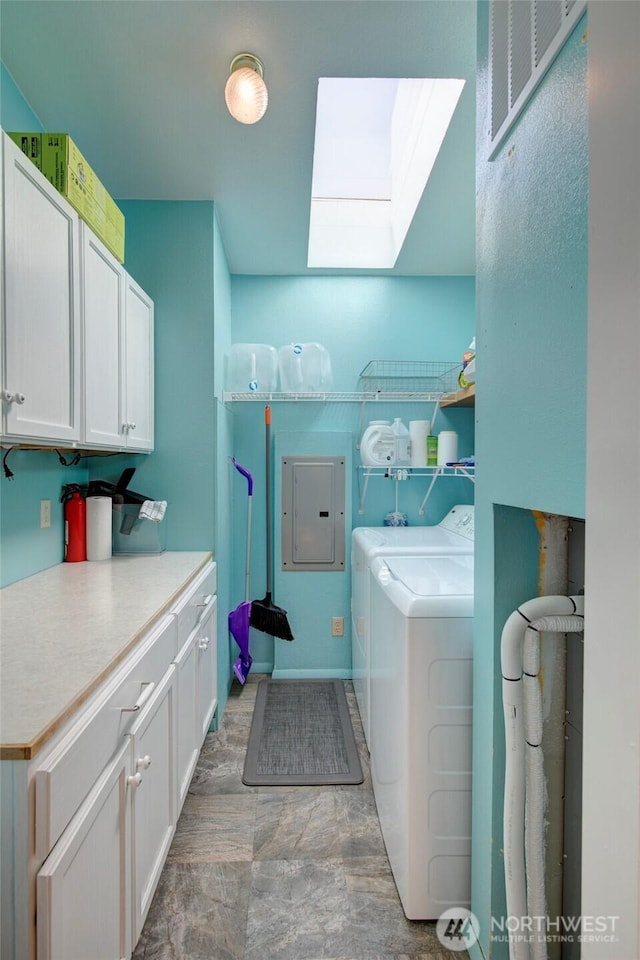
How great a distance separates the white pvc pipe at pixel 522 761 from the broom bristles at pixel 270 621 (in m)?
1.73

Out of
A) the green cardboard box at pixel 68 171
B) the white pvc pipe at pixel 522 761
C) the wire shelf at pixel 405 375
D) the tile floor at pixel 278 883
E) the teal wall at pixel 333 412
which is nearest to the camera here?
the white pvc pipe at pixel 522 761

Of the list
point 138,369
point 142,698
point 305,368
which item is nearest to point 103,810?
point 142,698

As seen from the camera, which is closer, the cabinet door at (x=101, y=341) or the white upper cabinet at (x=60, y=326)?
the white upper cabinet at (x=60, y=326)

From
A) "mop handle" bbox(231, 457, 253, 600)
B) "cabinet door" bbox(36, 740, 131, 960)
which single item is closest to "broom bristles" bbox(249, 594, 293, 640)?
"mop handle" bbox(231, 457, 253, 600)

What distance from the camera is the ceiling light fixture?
148 cm

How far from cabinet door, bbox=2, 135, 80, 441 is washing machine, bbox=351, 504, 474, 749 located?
1.36 metres

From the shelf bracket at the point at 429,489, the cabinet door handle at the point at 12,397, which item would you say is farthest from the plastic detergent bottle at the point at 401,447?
the cabinet door handle at the point at 12,397

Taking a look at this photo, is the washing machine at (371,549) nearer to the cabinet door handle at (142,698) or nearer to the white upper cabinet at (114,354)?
the cabinet door handle at (142,698)

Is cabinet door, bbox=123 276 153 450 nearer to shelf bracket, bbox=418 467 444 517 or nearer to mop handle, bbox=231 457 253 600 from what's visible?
mop handle, bbox=231 457 253 600

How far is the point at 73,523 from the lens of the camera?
199cm

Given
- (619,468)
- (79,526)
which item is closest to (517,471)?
(619,468)

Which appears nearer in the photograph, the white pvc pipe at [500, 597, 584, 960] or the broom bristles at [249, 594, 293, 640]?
the white pvc pipe at [500, 597, 584, 960]

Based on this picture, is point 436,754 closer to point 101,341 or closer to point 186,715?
point 186,715

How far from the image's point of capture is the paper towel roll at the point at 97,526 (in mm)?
2043
